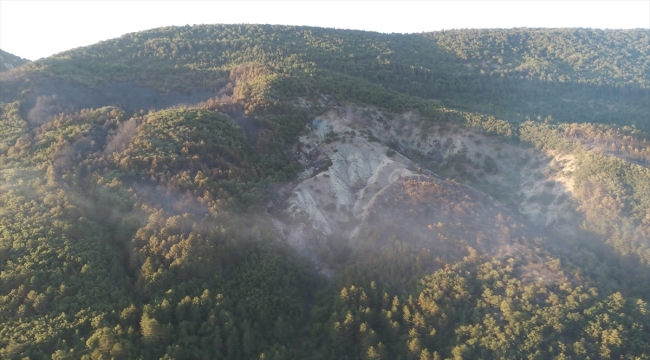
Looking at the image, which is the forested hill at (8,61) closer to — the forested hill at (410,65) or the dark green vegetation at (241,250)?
the forested hill at (410,65)

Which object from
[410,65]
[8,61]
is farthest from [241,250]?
[8,61]

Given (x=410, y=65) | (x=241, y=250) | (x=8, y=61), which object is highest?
(x=8, y=61)

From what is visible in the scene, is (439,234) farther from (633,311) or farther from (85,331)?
(85,331)

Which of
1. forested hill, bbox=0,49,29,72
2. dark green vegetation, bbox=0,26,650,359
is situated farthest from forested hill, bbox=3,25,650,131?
forested hill, bbox=0,49,29,72

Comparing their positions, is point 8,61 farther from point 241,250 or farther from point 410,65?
point 410,65

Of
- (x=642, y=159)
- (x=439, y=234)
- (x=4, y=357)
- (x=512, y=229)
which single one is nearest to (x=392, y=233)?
(x=439, y=234)
